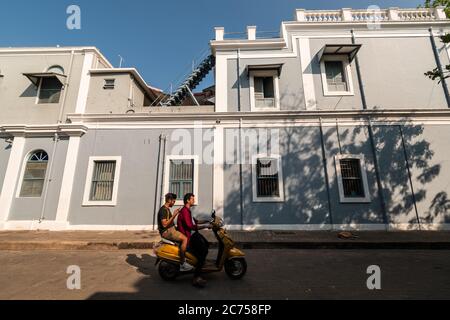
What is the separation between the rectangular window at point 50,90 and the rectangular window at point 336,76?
1429 cm

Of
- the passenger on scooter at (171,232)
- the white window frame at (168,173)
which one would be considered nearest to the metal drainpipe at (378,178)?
the white window frame at (168,173)

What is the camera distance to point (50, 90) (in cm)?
1222

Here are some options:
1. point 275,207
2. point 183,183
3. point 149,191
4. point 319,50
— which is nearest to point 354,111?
point 319,50

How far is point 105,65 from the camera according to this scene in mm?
13867

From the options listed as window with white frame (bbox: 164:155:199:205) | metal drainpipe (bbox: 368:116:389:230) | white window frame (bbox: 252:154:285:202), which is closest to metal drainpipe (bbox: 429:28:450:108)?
metal drainpipe (bbox: 368:116:389:230)

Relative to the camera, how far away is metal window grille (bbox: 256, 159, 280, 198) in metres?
10.4

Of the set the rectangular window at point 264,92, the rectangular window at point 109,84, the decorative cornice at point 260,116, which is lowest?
the decorative cornice at point 260,116

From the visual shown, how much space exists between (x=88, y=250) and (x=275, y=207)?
290 inches

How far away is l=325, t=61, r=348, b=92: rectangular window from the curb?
7.62 meters

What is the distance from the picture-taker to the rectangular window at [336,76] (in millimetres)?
11649

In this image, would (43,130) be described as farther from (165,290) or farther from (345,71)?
(345,71)

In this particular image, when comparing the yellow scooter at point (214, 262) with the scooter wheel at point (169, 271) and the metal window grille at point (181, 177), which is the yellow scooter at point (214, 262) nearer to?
the scooter wheel at point (169, 271)

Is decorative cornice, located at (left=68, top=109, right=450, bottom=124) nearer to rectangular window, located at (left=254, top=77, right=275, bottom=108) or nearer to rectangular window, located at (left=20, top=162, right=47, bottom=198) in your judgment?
rectangular window, located at (left=254, top=77, right=275, bottom=108)

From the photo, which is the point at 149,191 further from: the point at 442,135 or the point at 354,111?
the point at 442,135
